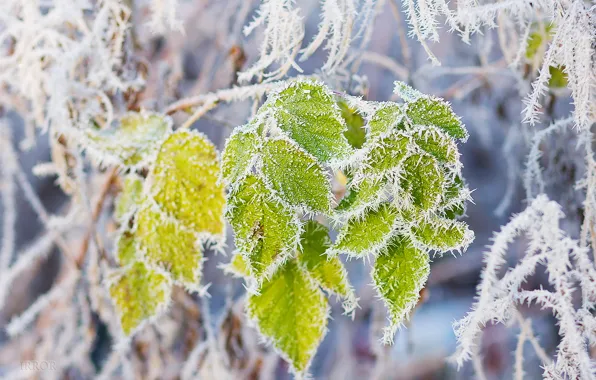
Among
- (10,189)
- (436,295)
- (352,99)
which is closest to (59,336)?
(10,189)

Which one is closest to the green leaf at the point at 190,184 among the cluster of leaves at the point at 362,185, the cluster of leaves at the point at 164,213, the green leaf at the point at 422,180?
the cluster of leaves at the point at 164,213

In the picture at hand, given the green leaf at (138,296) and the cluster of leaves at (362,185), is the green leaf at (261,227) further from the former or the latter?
the green leaf at (138,296)

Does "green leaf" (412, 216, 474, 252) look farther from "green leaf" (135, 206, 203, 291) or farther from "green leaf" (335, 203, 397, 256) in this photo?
"green leaf" (135, 206, 203, 291)

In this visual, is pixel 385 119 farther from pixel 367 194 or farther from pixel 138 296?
pixel 138 296

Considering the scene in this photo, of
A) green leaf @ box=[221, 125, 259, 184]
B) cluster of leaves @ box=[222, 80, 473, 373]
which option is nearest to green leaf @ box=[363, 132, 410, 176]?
cluster of leaves @ box=[222, 80, 473, 373]

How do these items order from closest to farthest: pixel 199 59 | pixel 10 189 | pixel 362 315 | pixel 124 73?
1. pixel 124 73
2. pixel 10 189
3. pixel 362 315
4. pixel 199 59

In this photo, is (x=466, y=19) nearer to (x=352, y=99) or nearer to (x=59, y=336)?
(x=352, y=99)
